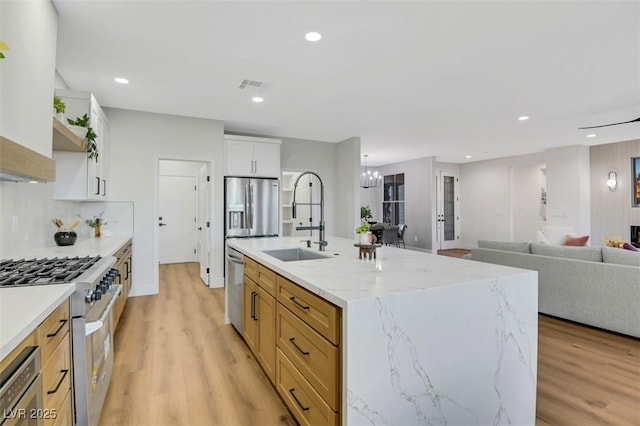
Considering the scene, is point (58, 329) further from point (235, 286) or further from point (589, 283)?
point (589, 283)

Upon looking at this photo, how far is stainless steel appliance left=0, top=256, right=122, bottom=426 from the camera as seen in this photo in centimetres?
152

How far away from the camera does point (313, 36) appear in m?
2.61

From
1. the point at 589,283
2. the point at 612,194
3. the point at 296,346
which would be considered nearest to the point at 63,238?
the point at 296,346

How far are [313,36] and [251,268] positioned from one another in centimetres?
194

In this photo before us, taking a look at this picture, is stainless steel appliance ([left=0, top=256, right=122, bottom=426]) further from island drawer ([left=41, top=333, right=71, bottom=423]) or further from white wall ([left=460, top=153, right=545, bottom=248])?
white wall ([left=460, top=153, right=545, bottom=248])

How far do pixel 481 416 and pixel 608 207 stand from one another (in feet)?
24.7

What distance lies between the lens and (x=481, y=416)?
159 cm

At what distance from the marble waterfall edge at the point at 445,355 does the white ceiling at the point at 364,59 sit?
6.47ft

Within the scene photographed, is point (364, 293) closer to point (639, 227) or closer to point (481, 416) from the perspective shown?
point (481, 416)

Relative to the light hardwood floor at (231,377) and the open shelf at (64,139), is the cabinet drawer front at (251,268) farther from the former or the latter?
the open shelf at (64,139)

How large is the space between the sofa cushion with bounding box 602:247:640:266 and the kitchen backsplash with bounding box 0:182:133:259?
5.22 meters

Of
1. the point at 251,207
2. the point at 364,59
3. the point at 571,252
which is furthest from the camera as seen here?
the point at 251,207

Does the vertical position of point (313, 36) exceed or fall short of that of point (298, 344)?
it exceeds it

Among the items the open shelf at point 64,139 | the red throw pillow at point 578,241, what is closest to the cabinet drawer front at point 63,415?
the open shelf at point 64,139
